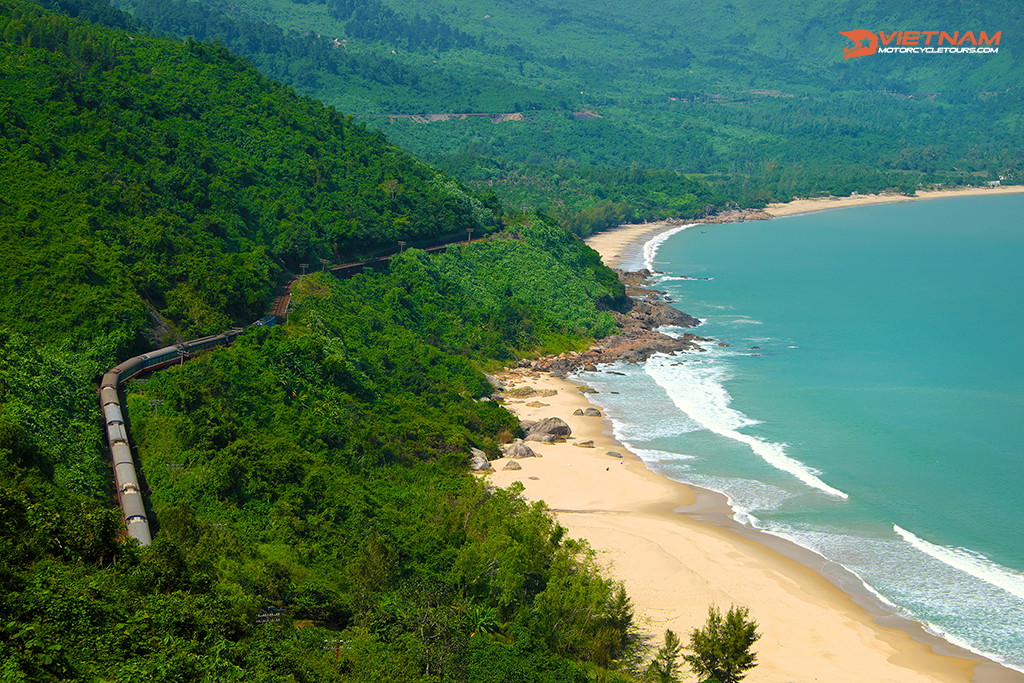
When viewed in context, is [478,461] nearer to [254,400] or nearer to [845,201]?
[254,400]

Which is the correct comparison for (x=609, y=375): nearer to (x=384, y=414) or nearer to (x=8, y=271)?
(x=384, y=414)

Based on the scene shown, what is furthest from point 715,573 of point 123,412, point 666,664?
point 123,412

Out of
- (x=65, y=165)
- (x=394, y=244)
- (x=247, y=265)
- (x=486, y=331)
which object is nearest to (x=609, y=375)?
(x=486, y=331)

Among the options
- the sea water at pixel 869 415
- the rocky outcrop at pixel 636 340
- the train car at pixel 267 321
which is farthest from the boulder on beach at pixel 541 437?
the rocky outcrop at pixel 636 340

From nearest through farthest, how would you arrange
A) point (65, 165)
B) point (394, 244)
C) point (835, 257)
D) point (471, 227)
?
point (65, 165)
point (394, 244)
point (471, 227)
point (835, 257)

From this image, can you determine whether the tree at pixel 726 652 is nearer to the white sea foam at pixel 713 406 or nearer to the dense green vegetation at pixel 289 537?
the dense green vegetation at pixel 289 537

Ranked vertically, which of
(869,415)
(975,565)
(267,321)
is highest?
(267,321)
